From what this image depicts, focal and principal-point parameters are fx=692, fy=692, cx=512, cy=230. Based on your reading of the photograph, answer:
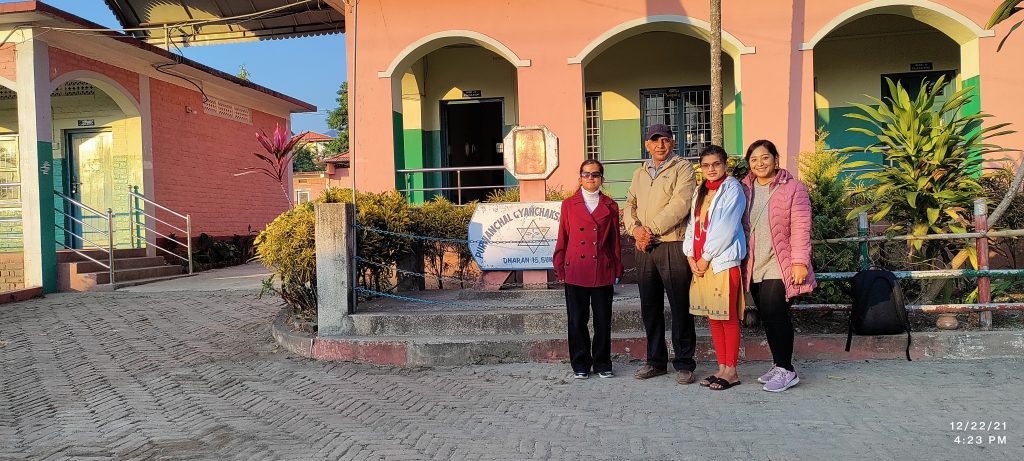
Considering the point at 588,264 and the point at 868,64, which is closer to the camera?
the point at 588,264

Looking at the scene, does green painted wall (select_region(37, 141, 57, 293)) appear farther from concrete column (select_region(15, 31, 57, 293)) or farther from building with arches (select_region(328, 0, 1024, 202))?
building with arches (select_region(328, 0, 1024, 202))

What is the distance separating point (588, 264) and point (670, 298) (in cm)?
65

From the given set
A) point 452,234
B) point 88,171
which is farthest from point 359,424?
point 88,171

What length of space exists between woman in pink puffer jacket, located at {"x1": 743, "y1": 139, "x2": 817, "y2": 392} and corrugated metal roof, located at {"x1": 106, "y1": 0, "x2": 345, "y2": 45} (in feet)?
33.0

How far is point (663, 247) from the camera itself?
16.6 feet

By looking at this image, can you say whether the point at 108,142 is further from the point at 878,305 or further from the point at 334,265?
the point at 878,305

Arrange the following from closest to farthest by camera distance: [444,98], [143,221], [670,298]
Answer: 1. [670,298]
2. [444,98]
3. [143,221]

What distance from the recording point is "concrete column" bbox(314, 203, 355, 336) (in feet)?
20.8

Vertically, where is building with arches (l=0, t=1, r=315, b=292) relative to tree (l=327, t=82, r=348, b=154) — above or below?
below

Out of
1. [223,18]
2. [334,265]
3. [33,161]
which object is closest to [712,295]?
[334,265]

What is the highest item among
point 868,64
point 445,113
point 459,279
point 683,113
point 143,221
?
point 868,64

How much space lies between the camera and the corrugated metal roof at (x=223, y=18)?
521 inches

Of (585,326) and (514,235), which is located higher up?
(514,235)

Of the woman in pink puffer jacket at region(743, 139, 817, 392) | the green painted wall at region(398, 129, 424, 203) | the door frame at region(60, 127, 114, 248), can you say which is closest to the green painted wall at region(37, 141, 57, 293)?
the door frame at region(60, 127, 114, 248)
